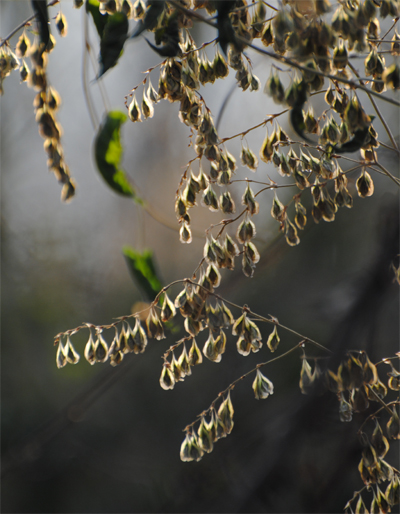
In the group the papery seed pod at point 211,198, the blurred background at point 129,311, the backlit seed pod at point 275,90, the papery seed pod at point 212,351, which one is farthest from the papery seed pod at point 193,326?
the blurred background at point 129,311

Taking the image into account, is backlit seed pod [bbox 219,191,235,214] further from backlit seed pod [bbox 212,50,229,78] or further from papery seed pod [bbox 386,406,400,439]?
papery seed pod [bbox 386,406,400,439]

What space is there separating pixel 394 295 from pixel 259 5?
0.86 meters

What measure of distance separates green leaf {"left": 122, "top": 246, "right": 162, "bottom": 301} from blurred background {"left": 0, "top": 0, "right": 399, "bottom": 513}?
0.68 meters

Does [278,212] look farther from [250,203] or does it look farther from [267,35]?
[267,35]

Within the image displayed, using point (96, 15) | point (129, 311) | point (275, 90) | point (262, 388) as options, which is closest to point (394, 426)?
point (262, 388)

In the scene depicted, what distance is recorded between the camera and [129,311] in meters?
1.36

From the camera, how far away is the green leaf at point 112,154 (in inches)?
11.1

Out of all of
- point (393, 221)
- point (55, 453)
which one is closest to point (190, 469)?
point (55, 453)

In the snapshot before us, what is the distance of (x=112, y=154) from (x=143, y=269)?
0.39ft

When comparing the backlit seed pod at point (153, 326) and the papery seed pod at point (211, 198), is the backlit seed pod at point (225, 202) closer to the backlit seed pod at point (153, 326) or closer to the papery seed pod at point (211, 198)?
the papery seed pod at point (211, 198)

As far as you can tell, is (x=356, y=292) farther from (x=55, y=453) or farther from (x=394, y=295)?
(x=55, y=453)

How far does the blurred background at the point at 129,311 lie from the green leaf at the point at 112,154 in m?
0.75

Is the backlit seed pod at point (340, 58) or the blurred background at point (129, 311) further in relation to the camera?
the blurred background at point (129, 311)

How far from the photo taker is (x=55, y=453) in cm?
125
